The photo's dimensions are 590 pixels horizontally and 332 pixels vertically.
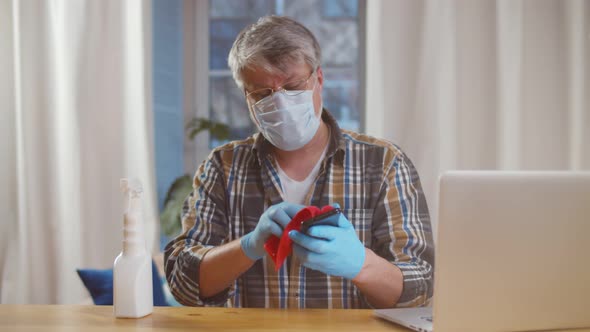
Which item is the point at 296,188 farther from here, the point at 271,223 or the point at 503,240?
the point at 503,240

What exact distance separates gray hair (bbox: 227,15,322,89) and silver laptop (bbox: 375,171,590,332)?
649mm

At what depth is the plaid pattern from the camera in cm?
133

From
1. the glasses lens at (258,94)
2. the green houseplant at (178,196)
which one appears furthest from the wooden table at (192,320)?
the green houseplant at (178,196)

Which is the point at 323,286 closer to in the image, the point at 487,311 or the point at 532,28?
the point at 487,311

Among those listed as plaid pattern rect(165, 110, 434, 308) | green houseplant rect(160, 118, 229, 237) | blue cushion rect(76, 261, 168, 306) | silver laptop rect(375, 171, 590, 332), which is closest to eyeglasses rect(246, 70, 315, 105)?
plaid pattern rect(165, 110, 434, 308)

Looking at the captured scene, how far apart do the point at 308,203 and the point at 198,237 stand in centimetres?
28

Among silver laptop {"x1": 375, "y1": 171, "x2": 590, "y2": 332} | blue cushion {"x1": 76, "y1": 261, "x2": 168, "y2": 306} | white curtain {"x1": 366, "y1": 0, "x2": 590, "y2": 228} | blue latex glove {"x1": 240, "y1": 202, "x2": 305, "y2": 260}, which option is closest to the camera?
silver laptop {"x1": 375, "y1": 171, "x2": 590, "y2": 332}

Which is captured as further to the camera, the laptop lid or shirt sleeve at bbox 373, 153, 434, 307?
shirt sleeve at bbox 373, 153, 434, 307

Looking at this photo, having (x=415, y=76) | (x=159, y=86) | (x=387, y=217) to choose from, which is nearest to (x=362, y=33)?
(x=415, y=76)

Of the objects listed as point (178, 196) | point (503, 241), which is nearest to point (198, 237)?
point (503, 241)

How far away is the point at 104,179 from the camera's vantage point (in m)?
2.74

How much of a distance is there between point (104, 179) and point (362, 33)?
1475 millimetres

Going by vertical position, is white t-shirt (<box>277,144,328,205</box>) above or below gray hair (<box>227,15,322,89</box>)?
below

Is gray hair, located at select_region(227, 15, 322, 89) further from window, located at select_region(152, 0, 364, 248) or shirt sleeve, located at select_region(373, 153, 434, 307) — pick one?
window, located at select_region(152, 0, 364, 248)
